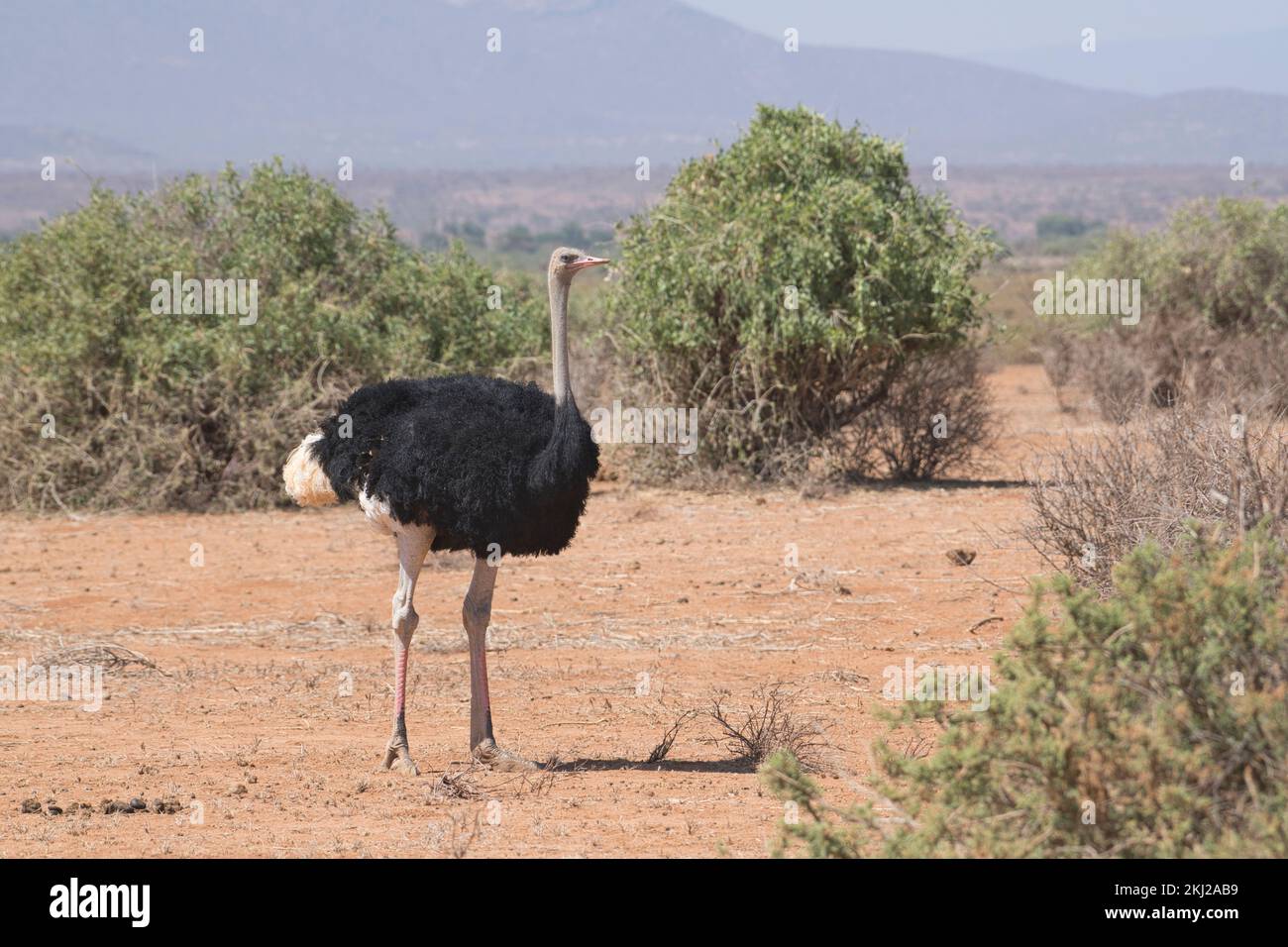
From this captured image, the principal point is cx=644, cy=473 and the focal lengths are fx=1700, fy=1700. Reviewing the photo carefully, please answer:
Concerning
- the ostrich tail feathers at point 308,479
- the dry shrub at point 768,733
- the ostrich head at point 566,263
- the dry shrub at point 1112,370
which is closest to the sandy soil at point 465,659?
the dry shrub at point 768,733

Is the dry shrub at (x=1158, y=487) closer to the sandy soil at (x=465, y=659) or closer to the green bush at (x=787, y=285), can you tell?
the sandy soil at (x=465, y=659)

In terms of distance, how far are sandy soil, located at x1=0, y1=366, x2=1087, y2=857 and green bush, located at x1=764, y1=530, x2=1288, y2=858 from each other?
0.64 meters

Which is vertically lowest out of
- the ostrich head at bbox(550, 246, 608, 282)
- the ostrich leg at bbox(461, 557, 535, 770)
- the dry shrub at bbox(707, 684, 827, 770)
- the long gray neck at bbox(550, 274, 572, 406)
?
the dry shrub at bbox(707, 684, 827, 770)

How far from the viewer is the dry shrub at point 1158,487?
645 cm

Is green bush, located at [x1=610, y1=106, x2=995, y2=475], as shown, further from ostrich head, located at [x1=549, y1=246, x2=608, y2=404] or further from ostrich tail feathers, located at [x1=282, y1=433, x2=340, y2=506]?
ostrich tail feathers, located at [x1=282, y1=433, x2=340, y2=506]

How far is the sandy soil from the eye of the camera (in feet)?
20.1

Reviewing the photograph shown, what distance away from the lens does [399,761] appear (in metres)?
6.82

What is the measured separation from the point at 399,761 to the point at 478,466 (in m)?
1.25

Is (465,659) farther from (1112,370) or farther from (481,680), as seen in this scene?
(1112,370)

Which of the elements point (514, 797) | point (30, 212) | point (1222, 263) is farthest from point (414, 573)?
point (30, 212)

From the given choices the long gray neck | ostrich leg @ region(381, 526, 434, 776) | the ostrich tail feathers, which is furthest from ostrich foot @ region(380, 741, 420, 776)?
the long gray neck

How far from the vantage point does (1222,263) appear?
731 inches

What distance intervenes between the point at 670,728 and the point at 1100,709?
3544mm
